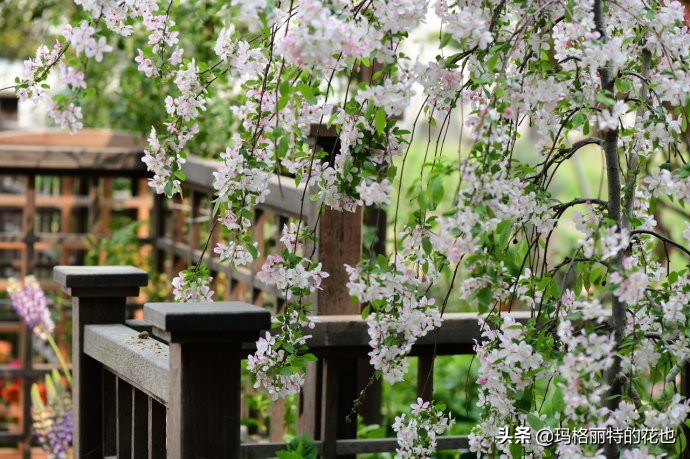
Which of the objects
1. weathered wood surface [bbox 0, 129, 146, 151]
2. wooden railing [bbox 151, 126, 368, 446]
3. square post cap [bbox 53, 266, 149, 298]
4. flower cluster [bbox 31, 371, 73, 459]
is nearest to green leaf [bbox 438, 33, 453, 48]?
wooden railing [bbox 151, 126, 368, 446]

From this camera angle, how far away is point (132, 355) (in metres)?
1.86

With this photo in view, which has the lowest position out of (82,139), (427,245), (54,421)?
(54,421)

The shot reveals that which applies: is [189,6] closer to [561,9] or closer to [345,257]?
[345,257]

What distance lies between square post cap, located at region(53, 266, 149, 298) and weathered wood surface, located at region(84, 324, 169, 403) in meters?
0.08

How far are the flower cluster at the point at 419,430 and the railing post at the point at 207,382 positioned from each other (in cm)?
40

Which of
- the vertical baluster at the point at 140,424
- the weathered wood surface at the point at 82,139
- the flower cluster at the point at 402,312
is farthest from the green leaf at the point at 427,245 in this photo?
the weathered wood surface at the point at 82,139

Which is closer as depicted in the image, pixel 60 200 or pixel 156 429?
pixel 156 429

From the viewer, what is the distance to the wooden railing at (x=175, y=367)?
1.50 m

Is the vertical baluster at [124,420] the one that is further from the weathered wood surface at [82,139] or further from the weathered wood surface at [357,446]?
the weathered wood surface at [82,139]

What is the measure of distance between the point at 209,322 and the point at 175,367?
0.12m

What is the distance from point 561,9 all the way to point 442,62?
210 mm

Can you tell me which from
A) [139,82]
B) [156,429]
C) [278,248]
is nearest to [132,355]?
[156,429]

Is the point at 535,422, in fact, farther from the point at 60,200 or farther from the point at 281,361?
the point at 60,200

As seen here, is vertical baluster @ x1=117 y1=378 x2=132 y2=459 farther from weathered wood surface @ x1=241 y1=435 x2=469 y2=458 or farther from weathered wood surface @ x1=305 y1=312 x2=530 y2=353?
weathered wood surface @ x1=305 y1=312 x2=530 y2=353
